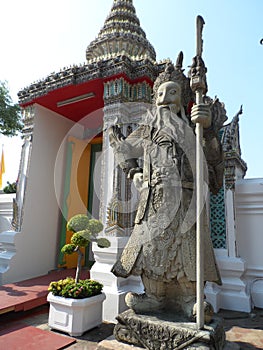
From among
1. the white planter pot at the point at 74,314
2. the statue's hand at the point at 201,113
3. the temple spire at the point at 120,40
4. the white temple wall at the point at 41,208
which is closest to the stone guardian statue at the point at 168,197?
the statue's hand at the point at 201,113

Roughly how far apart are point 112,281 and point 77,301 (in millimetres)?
823

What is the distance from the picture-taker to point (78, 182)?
22.2 feet

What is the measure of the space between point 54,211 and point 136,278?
2940 millimetres

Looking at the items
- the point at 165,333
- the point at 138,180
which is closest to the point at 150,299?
the point at 165,333

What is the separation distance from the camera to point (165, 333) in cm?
209

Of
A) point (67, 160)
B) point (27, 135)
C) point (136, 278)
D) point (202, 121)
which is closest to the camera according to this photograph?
point (202, 121)

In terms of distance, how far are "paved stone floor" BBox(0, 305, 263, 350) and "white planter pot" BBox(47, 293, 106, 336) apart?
0.33ft

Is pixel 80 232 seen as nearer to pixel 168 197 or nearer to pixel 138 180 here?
pixel 138 180

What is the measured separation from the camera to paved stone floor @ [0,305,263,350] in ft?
9.39

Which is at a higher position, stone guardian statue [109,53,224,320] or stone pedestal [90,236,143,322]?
stone guardian statue [109,53,224,320]

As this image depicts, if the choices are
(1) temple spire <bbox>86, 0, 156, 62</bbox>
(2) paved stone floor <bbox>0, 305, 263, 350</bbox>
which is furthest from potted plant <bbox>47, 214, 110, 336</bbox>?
(1) temple spire <bbox>86, 0, 156, 62</bbox>

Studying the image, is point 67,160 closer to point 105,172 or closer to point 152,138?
point 105,172

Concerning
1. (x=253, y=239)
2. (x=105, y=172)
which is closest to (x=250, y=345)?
(x=253, y=239)

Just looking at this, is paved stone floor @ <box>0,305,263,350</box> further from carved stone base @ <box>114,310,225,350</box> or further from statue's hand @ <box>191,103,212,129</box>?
statue's hand @ <box>191,103,212,129</box>
